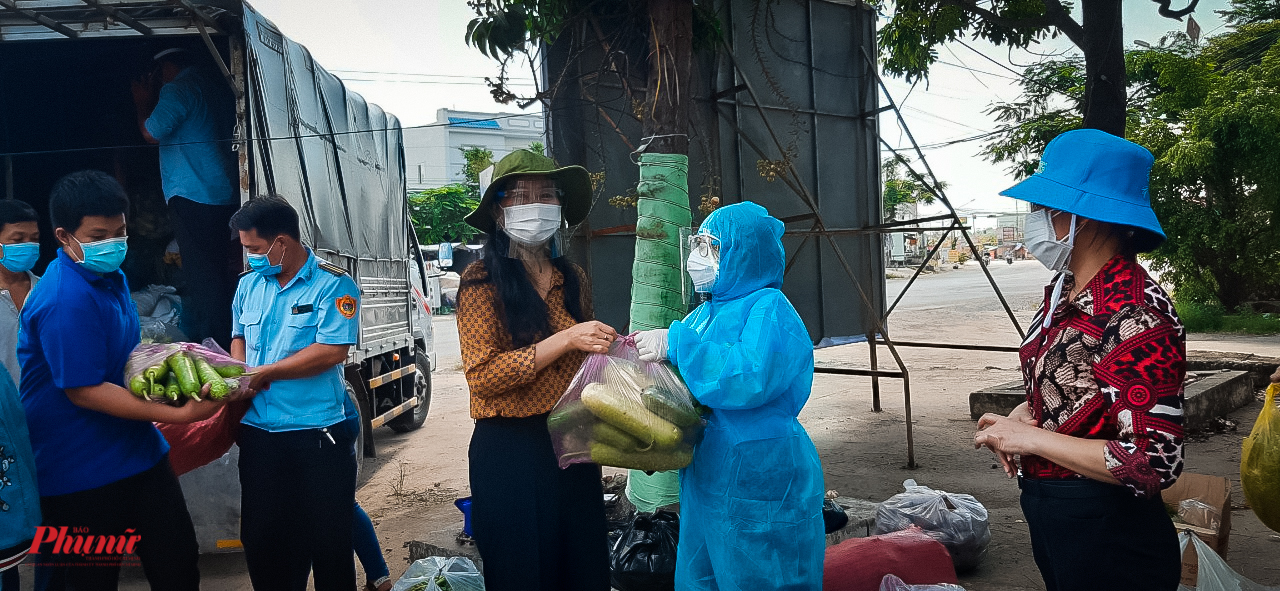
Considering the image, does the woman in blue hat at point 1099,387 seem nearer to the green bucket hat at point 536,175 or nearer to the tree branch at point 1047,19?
the green bucket hat at point 536,175

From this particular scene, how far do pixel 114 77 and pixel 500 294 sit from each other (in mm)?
4806

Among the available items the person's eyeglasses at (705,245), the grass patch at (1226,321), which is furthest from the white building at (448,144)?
the person's eyeglasses at (705,245)

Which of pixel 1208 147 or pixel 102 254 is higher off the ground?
pixel 1208 147

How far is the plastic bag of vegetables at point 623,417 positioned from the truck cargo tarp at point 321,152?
3.17 meters

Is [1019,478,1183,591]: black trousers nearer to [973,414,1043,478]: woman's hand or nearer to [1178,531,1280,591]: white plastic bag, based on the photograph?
[973,414,1043,478]: woman's hand

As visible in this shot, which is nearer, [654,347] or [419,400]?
[654,347]

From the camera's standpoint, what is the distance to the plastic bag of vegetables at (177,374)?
7.39 ft

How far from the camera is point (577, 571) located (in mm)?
2297

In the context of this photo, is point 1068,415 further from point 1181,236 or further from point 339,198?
point 1181,236

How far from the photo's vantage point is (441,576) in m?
3.14

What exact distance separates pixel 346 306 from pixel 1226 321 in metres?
15.9

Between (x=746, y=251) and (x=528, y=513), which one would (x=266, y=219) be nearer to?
(x=528, y=513)

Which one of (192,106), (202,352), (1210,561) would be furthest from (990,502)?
(192,106)
